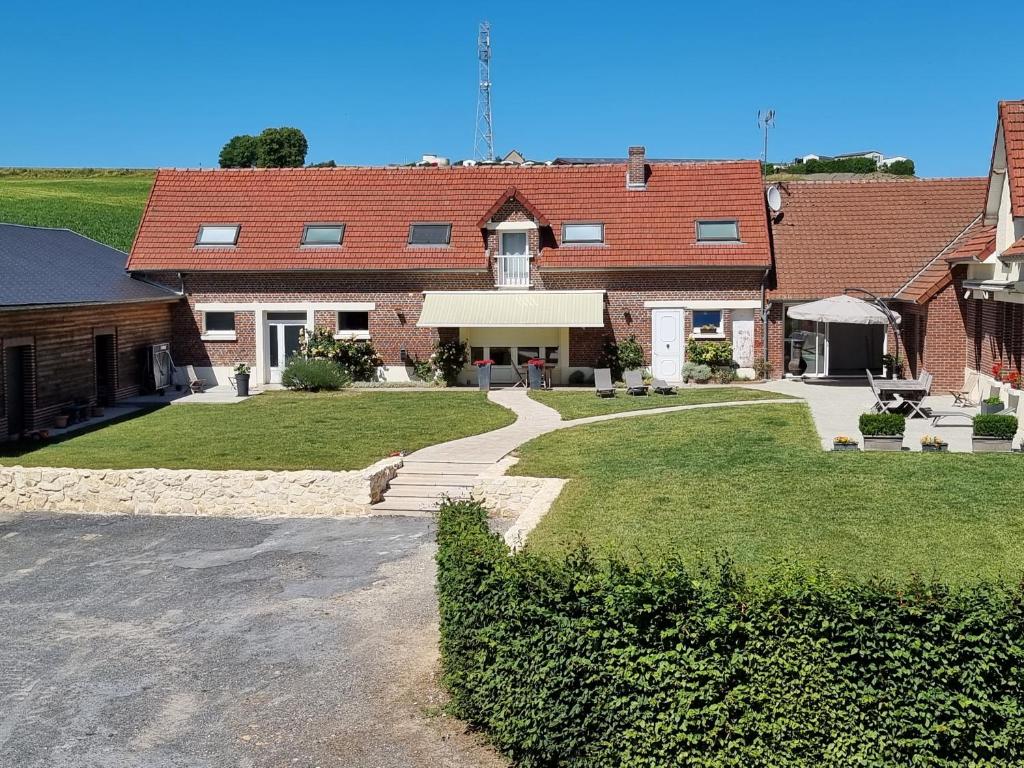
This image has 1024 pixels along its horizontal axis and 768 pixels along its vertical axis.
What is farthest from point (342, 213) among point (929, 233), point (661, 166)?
point (929, 233)

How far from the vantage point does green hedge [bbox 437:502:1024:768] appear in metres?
7.68

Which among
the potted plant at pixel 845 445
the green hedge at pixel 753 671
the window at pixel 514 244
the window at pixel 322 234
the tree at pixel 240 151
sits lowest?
the green hedge at pixel 753 671

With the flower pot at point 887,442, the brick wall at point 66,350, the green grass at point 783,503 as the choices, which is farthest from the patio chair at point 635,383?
the brick wall at point 66,350

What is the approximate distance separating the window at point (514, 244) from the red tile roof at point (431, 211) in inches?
25.3

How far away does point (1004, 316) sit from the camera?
2292 centimetres

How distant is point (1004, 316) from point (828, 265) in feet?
→ 28.6

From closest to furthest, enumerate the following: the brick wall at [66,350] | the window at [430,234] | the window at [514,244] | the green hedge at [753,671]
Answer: the green hedge at [753,671] → the brick wall at [66,350] → the window at [514,244] → the window at [430,234]

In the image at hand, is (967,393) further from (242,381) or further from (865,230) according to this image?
(242,381)

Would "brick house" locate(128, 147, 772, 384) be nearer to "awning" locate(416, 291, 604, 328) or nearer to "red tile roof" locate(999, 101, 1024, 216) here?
"awning" locate(416, 291, 604, 328)

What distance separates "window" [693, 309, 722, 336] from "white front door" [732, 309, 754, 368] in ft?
1.51

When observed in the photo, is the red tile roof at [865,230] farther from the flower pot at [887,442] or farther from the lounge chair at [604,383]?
the flower pot at [887,442]

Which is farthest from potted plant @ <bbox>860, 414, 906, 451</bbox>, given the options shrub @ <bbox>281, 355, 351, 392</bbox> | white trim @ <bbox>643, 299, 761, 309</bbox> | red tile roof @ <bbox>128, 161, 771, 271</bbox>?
shrub @ <bbox>281, 355, 351, 392</bbox>

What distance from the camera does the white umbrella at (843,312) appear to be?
2598 cm

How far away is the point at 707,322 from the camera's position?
1235 inches
